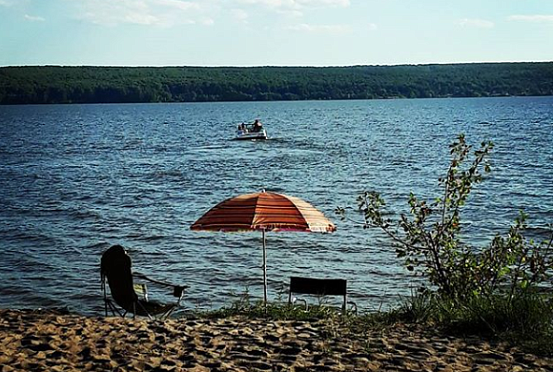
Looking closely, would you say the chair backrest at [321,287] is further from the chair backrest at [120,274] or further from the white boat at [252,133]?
the white boat at [252,133]

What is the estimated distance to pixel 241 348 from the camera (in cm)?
823

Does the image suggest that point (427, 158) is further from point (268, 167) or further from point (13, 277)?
point (13, 277)

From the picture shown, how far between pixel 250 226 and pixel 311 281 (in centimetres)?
132

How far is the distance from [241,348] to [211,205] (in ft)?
65.3

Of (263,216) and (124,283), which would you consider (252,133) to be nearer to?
(124,283)

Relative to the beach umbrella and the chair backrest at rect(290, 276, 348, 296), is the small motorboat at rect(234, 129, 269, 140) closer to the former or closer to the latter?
the chair backrest at rect(290, 276, 348, 296)

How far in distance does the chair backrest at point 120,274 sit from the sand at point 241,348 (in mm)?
664

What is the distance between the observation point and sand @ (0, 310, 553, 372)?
7.61 metres

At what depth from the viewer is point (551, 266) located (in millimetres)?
9477

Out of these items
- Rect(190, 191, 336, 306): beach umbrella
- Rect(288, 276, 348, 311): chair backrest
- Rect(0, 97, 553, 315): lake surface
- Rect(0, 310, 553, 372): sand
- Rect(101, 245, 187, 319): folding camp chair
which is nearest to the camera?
Rect(0, 310, 553, 372): sand

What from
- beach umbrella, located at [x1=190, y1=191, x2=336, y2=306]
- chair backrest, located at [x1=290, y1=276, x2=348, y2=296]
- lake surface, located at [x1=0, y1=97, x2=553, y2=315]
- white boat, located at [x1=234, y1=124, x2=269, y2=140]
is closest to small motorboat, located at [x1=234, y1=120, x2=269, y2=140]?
white boat, located at [x1=234, y1=124, x2=269, y2=140]

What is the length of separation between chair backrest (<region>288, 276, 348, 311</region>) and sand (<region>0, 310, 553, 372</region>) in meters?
0.96

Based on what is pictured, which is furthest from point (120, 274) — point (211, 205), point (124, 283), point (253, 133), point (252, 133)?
point (252, 133)

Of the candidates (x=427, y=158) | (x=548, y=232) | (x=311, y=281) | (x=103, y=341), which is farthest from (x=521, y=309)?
(x=427, y=158)
